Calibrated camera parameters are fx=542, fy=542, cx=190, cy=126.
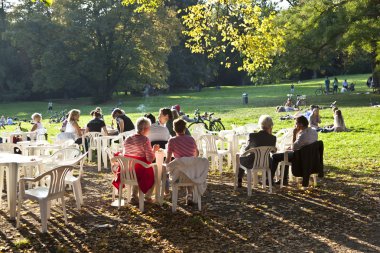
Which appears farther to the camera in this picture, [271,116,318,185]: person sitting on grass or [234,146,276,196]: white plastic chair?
[271,116,318,185]: person sitting on grass

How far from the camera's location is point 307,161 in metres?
8.46

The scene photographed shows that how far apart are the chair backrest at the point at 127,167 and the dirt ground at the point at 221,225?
0.46 m

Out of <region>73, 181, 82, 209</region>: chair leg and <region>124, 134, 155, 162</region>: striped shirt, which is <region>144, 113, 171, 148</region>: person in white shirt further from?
<region>73, 181, 82, 209</region>: chair leg

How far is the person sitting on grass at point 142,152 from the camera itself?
7.29 m

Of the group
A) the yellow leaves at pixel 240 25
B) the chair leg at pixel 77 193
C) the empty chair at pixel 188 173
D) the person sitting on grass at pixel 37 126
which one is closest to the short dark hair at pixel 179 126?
the empty chair at pixel 188 173

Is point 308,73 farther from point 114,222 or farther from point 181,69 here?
point 114,222

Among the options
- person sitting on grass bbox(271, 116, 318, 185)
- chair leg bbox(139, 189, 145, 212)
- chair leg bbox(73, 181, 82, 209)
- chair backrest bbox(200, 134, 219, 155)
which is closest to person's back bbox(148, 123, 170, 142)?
chair backrest bbox(200, 134, 219, 155)

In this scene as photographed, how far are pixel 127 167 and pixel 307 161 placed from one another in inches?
115

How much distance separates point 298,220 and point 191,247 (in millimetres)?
1718

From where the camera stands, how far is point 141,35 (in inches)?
1982

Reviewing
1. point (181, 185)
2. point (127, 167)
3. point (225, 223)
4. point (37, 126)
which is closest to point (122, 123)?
point (37, 126)

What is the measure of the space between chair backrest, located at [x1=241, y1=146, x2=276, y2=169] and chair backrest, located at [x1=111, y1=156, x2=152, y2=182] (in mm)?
1805

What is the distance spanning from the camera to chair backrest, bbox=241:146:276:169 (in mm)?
8148

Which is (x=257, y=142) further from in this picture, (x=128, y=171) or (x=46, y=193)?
(x=46, y=193)
